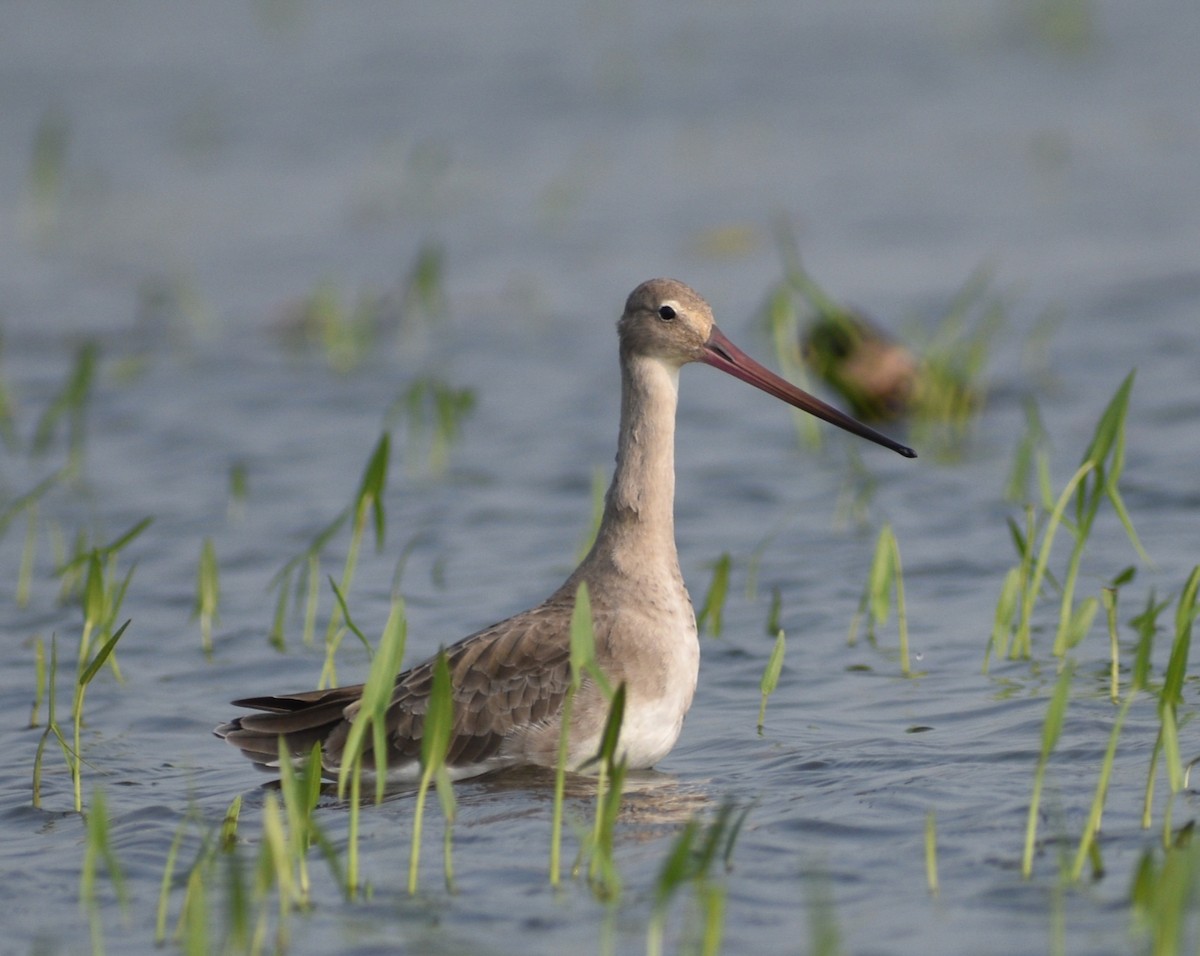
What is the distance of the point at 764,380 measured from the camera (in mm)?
7297

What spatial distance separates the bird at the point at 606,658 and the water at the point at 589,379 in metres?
0.21

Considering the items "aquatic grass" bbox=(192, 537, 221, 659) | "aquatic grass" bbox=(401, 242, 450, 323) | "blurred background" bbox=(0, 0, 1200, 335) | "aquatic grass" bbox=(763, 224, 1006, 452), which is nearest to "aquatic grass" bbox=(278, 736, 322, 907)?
"aquatic grass" bbox=(192, 537, 221, 659)

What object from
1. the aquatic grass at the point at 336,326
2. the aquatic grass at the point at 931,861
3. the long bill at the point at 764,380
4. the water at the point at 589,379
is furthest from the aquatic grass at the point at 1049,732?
the aquatic grass at the point at 336,326

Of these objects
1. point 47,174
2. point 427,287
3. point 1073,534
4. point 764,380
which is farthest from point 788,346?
point 47,174

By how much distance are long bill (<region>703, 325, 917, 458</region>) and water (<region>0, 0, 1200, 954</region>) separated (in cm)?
110

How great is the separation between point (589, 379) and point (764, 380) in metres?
6.22

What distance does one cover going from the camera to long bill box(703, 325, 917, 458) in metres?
7.15

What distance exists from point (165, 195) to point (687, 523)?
9800 millimetres

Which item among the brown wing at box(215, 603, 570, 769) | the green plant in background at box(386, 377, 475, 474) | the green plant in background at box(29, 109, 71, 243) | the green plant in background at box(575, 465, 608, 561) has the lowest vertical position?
the brown wing at box(215, 603, 570, 769)

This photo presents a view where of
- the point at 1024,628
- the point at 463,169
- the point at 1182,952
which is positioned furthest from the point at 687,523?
the point at 463,169

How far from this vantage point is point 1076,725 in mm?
6770

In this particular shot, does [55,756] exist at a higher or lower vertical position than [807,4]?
lower

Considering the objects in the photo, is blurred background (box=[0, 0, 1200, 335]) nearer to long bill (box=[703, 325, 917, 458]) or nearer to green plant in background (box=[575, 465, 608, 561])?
green plant in background (box=[575, 465, 608, 561])

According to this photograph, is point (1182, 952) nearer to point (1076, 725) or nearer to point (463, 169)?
point (1076, 725)
